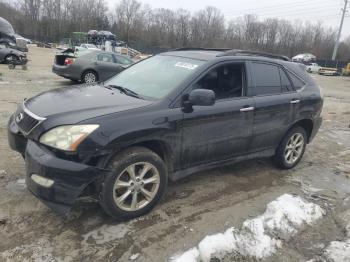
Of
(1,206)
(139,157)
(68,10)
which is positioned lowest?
(1,206)

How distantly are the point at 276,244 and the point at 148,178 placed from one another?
4.65 ft

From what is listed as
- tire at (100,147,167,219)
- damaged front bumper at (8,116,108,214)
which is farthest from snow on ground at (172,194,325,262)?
damaged front bumper at (8,116,108,214)

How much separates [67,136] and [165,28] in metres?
95.5

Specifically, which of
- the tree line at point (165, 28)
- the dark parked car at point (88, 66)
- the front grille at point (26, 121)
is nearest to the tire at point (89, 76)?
the dark parked car at point (88, 66)

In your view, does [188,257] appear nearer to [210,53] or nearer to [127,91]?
[127,91]

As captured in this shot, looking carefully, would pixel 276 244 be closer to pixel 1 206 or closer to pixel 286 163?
pixel 286 163

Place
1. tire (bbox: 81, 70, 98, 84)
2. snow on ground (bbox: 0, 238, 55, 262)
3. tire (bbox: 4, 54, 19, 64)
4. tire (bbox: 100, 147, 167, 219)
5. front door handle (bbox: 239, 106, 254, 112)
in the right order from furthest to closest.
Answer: tire (bbox: 4, 54, 19, 64), tire (bbox: 81, 70, 98, 84), front door handle (bbox: 239, 106, 254, 112), tire (bbox: 100, 147, 167, 219), snow on ground (bbox: 0, 238, 55, 262)

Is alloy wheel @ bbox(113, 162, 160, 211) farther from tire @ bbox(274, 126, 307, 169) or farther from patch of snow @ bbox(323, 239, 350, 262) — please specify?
tire @ bbox(274, 126, 307, 169)

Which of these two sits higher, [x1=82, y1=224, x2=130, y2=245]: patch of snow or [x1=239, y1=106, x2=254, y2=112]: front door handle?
[x1=239, y1=106, x2=254, y2=112]: front door handle

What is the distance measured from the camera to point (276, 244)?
132 inches

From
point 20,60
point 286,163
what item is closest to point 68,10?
point 20,60

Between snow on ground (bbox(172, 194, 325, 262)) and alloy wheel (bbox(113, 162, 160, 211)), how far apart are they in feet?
2.44

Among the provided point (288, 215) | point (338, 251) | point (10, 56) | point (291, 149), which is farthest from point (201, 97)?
point (10, 56)

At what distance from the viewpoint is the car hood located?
10.8ft
